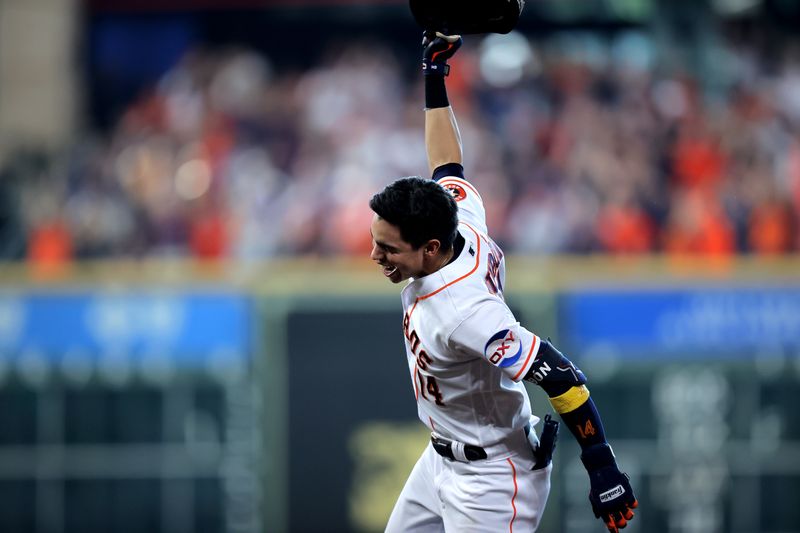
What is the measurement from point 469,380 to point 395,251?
0.50 m

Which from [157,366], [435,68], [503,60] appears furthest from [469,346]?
[503,60]

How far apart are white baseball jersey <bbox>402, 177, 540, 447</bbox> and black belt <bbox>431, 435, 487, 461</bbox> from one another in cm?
2

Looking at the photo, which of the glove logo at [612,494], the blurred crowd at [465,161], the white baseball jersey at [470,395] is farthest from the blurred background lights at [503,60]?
the glove logo at [612,494]

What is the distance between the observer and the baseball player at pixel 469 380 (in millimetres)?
3918

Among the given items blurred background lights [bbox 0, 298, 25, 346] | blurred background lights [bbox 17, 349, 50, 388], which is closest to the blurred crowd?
blurred background lights [bbox 0, 298, 25, 346]

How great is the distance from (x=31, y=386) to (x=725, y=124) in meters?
6.02

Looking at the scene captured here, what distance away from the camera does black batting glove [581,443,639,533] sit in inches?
156

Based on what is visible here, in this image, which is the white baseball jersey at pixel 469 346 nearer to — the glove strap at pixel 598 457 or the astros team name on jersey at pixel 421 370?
the astros team name on jersey at pixel 421 370

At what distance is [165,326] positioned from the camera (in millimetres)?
9125

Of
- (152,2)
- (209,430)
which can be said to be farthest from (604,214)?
(152,2)

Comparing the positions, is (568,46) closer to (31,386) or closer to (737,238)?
(737,238)

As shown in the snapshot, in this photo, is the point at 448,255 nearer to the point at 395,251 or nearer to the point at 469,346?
the point at 395,251

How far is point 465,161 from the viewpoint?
405 inches

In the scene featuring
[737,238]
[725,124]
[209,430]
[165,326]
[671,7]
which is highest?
[671,7]
